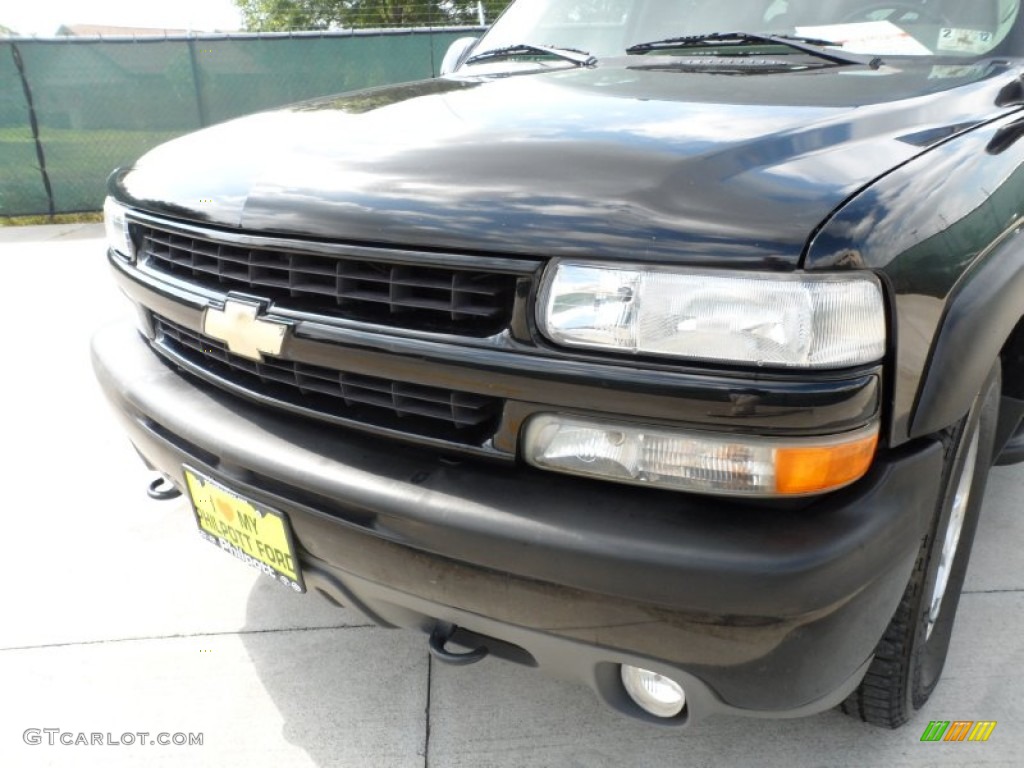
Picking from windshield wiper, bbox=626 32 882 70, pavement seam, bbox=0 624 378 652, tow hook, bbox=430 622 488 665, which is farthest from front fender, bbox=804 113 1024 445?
pavement seam, bbox=0 624 378 652

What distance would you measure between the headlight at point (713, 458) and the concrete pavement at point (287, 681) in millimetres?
893

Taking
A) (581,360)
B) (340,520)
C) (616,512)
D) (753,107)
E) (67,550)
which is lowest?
(67,550)

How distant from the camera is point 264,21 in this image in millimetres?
28625

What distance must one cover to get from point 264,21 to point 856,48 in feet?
100

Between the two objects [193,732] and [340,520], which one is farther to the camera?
[193,732]

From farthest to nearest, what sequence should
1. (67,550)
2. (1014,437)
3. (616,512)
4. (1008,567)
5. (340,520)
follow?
(67,550), (1008,567), (1014,437), (340,520), (616,512)

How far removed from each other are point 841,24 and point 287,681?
2315mm

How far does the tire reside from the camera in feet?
5.28

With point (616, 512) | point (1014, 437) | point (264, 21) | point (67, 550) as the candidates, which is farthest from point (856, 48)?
point (264, 21)

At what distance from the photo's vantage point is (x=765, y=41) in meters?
2.15

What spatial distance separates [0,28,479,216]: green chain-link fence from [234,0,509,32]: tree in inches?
422

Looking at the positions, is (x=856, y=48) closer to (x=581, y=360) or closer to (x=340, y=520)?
(x=581, y=360)

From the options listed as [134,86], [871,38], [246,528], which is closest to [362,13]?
[134,86]

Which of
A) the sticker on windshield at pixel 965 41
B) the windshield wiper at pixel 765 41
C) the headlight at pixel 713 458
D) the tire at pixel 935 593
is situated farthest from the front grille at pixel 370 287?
the sticker on windshield at pixel 965 41
